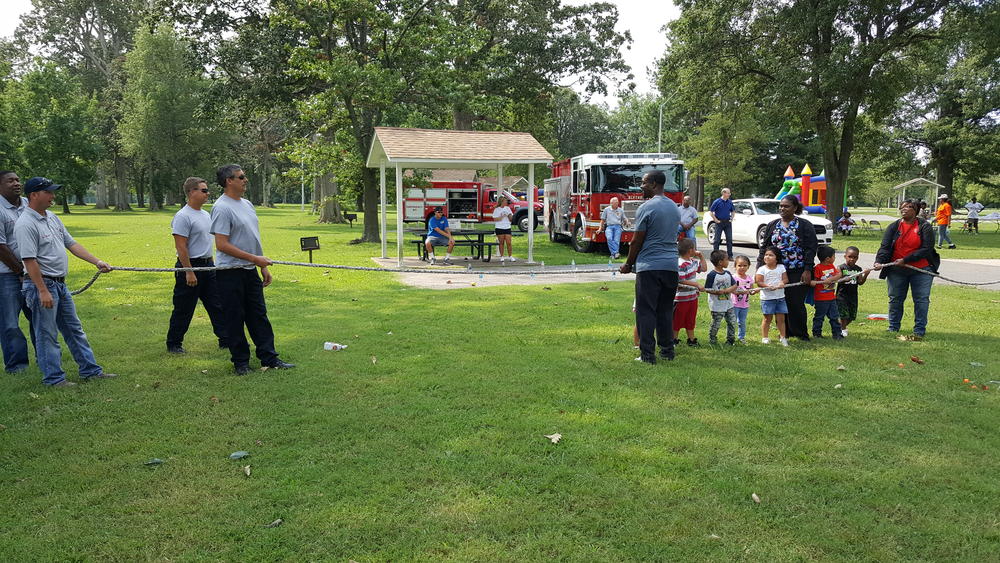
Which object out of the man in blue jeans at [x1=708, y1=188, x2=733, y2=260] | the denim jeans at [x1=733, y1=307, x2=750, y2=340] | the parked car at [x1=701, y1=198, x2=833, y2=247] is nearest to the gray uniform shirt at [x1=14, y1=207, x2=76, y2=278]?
the denim jeans at [x1=733, y1=307, x2=750, y2=340]

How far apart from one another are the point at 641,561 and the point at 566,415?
2029 mm

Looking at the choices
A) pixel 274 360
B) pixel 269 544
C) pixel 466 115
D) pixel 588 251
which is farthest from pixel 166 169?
pixel 269 544

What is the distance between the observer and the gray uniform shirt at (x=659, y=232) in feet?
22.1

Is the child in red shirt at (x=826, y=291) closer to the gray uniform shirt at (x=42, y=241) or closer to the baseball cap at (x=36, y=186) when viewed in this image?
the gray uniform shirt at (x=42, y=241)

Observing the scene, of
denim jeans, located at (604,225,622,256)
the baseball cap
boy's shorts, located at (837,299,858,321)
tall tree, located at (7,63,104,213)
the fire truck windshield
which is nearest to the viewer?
the baseball cap

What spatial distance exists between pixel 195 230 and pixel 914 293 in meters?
8.31

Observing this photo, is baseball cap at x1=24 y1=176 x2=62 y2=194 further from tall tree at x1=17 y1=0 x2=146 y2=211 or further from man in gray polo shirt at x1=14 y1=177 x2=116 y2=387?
tall tree at x1=17 y1=0 x2=146 y2=211

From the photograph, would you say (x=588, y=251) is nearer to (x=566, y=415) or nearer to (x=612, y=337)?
(x=612, y=337)

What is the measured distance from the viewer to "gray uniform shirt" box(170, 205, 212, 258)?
7262 mm

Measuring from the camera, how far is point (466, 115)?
94.5 ft

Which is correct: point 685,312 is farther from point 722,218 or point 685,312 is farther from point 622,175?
point 622,175

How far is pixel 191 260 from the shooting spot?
24.2 ft

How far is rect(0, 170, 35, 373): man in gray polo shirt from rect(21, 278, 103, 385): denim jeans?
0.45 feet

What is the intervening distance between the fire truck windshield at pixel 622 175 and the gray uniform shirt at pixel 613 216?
0.98 meters
